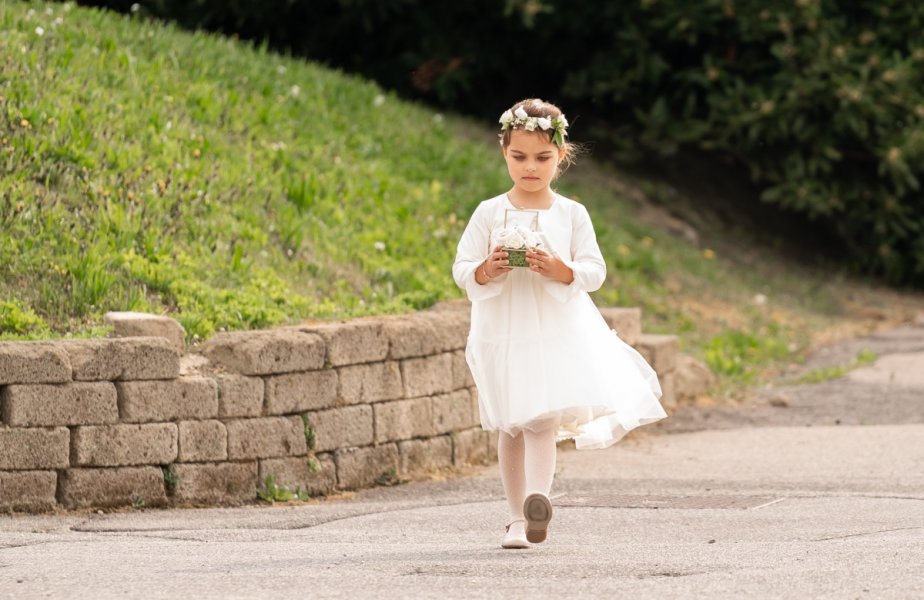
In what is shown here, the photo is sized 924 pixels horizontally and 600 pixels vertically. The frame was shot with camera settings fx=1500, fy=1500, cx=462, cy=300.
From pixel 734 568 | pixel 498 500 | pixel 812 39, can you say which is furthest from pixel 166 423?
pixel 812 39

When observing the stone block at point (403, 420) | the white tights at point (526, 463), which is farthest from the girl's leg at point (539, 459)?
the stone block at point (403, 420)

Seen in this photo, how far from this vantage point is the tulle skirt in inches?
237

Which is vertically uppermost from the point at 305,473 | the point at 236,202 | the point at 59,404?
the point at 236,202

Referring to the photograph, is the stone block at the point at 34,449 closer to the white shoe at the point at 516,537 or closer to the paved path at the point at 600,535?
the paved path at the point at 600,535

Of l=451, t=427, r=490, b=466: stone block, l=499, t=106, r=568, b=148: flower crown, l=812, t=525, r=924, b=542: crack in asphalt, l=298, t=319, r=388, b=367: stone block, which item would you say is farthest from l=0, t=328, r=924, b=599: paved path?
l=499, t=106, r=568, b=148: flower crown

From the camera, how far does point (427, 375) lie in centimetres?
909

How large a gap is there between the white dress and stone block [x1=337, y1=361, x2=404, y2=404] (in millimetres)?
2353

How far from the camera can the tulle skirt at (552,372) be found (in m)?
6.02

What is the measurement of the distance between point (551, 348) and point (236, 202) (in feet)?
16.4

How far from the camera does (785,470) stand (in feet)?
30.3

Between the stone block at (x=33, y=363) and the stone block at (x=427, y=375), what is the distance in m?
2.26

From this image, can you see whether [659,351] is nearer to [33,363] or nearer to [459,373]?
[459,373]

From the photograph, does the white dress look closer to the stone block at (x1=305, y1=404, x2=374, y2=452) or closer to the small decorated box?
the small decorated box

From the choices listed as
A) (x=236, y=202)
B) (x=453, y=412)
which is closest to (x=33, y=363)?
(x=453, y=412)
